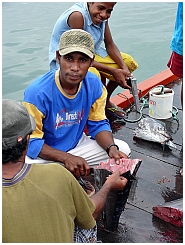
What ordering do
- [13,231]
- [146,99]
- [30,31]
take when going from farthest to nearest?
[30,31] < [146,99] < [13,231]

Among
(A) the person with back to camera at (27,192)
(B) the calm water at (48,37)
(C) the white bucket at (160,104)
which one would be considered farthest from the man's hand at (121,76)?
(B) the calm water at (48,37)

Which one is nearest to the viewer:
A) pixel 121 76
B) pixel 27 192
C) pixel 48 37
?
pixel 27 192

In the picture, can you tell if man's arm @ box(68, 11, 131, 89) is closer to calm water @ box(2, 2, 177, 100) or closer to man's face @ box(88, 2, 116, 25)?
man's face @ box(88, 2, 116, 25)

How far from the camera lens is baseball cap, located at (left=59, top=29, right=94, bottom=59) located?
2684mm

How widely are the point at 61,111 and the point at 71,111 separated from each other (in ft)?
0.31

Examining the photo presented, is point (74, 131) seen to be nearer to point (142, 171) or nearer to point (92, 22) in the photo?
point (142, 171)

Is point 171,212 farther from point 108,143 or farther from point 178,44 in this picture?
point 178,44

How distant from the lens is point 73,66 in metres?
2.75

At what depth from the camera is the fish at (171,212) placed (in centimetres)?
267

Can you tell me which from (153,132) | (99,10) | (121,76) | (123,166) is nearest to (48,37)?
(121,76)

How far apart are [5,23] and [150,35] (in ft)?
14.9

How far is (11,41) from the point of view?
9969 millimetres

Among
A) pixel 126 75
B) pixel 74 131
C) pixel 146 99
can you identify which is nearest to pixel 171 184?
pixel 74 131

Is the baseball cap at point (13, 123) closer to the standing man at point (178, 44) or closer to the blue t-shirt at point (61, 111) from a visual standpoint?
the blue t-shirt at point (61, 111)
